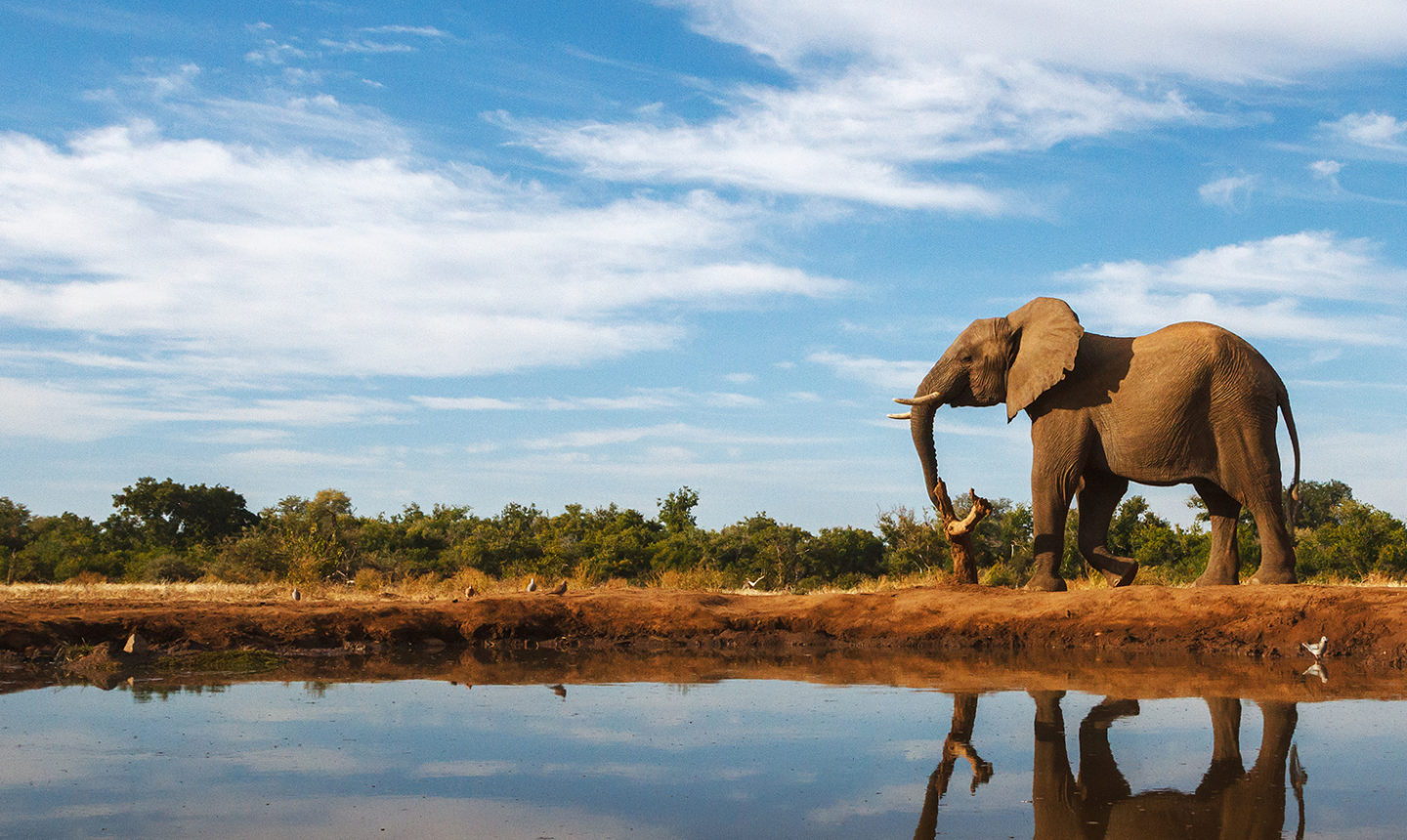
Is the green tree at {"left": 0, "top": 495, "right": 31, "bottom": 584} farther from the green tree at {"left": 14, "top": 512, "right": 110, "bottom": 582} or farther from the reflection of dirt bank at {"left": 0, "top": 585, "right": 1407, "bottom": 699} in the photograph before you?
the reflection of dirt bank at {"left": 0, "top": 585, "right": 1407, "bottom": 699}

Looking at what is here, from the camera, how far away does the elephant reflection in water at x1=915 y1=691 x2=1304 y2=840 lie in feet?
19.5

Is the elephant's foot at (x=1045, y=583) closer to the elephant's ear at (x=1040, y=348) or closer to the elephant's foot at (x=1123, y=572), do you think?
the elephant's foot at (x=1123, y=572)

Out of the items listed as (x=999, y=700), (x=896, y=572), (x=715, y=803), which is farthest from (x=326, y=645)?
(x=896, y=572)

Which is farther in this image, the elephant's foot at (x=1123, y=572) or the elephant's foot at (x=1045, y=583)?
the elephant's foot at (x=1123, y=572)

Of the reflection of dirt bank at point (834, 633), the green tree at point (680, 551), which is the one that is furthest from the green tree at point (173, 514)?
the reflection of dirt bank at point (834, 633)

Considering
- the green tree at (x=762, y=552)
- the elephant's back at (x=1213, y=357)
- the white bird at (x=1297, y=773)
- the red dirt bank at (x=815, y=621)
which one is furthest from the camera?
the green tree at (x=762, y=552)

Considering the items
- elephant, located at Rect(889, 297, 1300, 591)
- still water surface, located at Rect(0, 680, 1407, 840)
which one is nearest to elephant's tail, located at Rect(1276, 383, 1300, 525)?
elephant, located at Rect(889, 297, 1300, 591)

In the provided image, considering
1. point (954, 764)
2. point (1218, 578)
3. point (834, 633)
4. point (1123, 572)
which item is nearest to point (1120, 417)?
point (1123, 572)

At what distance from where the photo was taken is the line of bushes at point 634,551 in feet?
82.2

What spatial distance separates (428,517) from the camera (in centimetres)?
4347

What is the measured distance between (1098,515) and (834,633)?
443 centimetres

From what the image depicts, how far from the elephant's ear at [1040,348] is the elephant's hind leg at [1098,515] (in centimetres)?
159

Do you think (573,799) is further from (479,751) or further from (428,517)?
(428,517)

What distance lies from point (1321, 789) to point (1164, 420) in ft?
30.6
